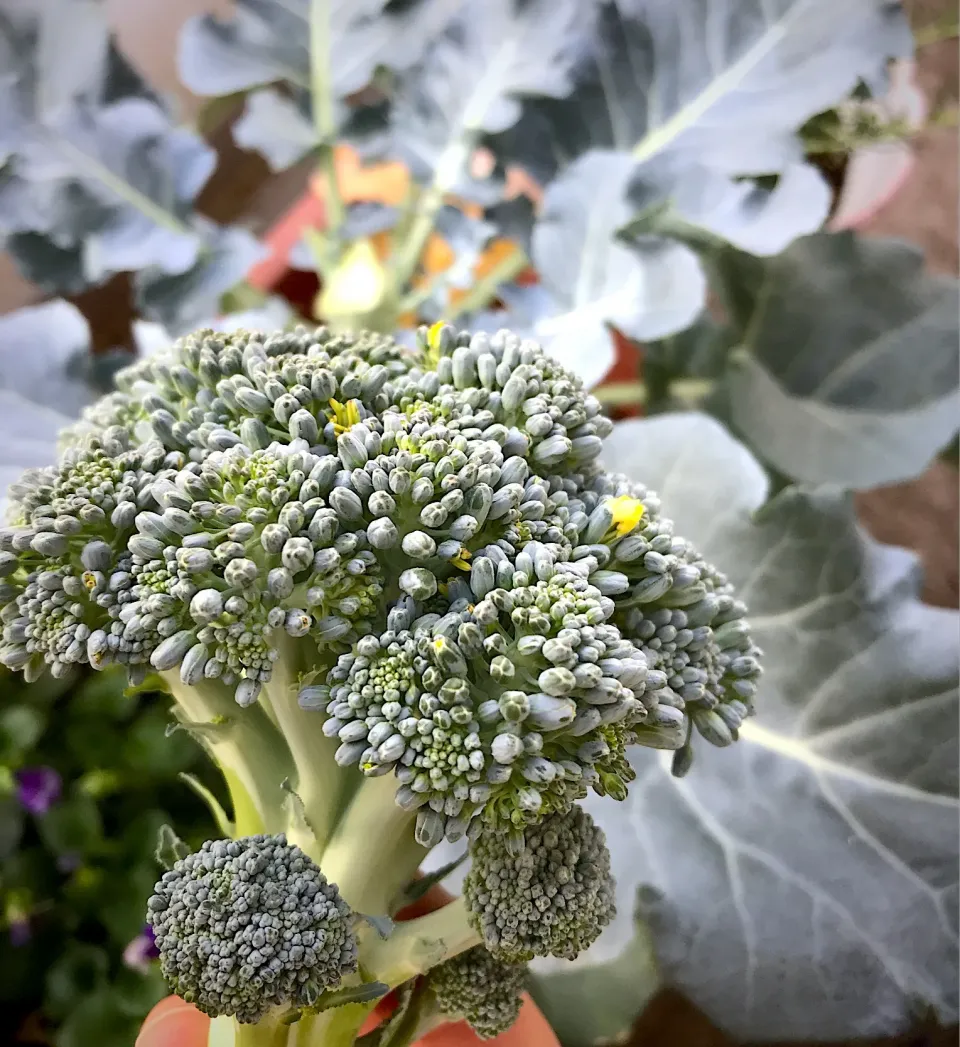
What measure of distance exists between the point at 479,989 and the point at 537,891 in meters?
0.11

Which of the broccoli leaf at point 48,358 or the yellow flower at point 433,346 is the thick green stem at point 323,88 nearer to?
the broccoli leaf at point 48,358

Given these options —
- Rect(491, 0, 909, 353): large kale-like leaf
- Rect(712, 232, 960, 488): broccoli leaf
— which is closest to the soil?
Rect(712, 232, 960, 488): broccoli leaf

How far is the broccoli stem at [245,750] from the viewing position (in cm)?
44

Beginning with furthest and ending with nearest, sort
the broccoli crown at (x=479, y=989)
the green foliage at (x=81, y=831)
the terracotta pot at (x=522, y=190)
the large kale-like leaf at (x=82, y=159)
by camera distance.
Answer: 1. the terracotta pot at (x=522, y=190)
2. the large kale-like leaf at (x=82, y=159)
3. the green foliage at (x=81, y=831)
4. the broccoli crown at (x=479, y=989)

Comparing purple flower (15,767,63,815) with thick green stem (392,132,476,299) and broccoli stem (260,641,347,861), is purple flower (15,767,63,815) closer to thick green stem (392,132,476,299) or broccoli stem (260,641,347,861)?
broccoli stem (260,641,347,861)

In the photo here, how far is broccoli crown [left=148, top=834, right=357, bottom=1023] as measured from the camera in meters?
0.36

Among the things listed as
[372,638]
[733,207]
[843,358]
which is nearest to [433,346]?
[372,638]

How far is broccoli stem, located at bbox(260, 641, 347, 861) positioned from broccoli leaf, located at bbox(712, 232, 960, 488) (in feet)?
1.95

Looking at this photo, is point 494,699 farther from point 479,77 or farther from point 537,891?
point 479,77

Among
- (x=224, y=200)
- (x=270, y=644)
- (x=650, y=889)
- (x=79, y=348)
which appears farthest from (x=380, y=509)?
(x=224, y=200)

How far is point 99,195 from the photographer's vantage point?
875mm

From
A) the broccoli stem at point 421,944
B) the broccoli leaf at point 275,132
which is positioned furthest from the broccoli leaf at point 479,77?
the broccoli stem at point 421,944

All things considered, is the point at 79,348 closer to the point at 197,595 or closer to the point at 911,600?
the point at 197,595

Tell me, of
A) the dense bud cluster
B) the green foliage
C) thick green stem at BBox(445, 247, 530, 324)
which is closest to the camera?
the dense bud cluster
